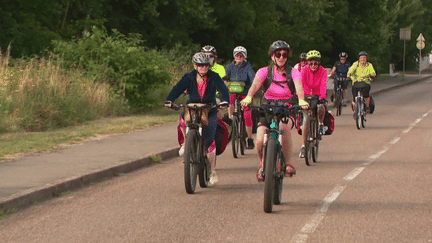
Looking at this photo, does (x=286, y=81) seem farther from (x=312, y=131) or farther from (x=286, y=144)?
(x=312, y=131)

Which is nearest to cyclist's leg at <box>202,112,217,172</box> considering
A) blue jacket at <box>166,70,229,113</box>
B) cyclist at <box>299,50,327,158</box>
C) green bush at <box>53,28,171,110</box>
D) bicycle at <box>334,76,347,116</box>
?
blue jacket at <box>166,70,229,113</box>

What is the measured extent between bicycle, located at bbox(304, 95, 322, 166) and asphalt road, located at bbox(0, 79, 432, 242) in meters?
0.20

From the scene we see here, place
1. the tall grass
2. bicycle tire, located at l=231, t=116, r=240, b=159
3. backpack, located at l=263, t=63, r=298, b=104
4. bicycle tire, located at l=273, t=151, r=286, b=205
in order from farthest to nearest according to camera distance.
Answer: the tall grass < bicycle tire, located at l=231, t=116, r=240, b=159 < backpack, located at l=263, t=63, r=298, b=104 < bicycle tire, located at l=273, t=151, r=286, b=205

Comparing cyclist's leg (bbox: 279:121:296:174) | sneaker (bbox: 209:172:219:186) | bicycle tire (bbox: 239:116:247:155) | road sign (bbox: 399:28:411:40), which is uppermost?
road sign (bbox: 399:28:411:40)

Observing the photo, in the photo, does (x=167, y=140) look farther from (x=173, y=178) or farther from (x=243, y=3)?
(x=243, y=3)

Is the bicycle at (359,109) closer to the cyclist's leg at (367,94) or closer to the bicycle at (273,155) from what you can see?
the cyclist's leg at (367,94)

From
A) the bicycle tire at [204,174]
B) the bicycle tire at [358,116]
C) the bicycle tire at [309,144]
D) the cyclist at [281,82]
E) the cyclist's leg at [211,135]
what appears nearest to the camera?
the cyclist at [281,82]

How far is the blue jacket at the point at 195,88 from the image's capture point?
10.3 meters

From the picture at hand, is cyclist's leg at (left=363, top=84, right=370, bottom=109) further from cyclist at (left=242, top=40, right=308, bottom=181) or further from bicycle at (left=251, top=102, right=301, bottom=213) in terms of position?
bicycle at (left=251, top=102, right=301, bottom=213)

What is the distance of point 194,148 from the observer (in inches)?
391

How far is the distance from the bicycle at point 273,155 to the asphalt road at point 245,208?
170 millimetres

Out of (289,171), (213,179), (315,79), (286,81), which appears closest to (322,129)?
(315,79)

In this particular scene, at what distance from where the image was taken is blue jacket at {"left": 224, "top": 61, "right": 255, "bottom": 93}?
14.1 meters

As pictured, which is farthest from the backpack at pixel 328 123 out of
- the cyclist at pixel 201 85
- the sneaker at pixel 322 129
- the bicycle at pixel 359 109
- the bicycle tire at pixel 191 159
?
the bicycle at pixel 359 109
